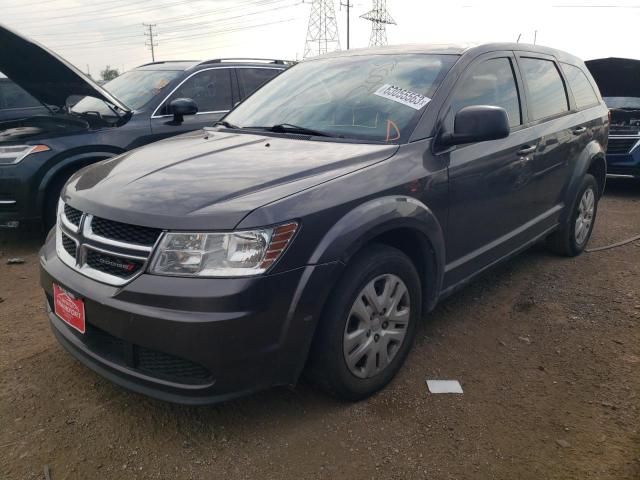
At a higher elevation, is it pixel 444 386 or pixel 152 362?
pixel 152 362

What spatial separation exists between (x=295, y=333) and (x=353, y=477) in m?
0.63

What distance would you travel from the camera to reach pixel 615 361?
10.0 ft

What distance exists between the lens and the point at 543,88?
3967 millimetres

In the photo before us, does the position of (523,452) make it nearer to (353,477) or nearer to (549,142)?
(353,477)

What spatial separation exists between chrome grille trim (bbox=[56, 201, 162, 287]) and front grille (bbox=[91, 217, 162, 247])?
2 centimetres

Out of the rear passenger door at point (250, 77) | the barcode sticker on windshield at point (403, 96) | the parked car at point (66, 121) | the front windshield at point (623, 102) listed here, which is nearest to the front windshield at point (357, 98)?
the barcode sticker on windshield at point (403, 96)

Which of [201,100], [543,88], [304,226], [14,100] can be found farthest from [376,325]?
[14,100]

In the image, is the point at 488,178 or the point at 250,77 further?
the point at 250,77

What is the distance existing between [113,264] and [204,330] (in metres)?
0.53

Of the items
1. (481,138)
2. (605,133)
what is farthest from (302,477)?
(605,133)

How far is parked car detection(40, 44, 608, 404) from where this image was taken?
204 cm

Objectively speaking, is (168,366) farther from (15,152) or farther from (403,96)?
(15,152)

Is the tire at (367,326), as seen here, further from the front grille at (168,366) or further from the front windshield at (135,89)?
the front windshield at (135,89)

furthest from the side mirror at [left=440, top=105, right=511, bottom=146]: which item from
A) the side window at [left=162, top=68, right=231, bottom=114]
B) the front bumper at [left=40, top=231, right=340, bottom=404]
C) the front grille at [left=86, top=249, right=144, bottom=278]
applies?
the side window at [left=162, top=68, right=231, bottom=114]
